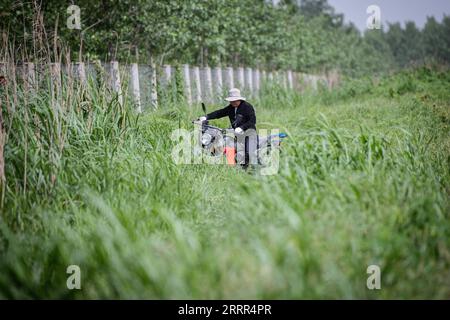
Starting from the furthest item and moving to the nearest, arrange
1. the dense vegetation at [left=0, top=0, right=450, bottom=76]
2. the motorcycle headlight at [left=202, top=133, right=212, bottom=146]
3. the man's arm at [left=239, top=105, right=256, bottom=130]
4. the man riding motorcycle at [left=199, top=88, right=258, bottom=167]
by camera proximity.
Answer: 1. the dense vegetation at [left=0, top=0, right=450, bottom=76]
2. the man's arm at [left=239, top=105, right=256, bottom=130]
3. the man riding motorcycle at [left=199, top=88, right=258, bottom=167]
4. the motorcycle headlight at [left=202, top=133, right=212, bottom=146]

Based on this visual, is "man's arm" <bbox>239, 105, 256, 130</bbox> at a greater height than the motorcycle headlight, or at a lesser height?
greater

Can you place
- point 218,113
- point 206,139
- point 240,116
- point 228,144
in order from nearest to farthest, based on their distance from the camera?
1. point 206,139
2. point 228,144
3. point 240,116
4. point 218,113

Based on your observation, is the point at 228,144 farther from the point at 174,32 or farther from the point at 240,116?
the point at 174,32

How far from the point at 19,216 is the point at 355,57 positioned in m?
53.1

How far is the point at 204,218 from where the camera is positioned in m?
4.47

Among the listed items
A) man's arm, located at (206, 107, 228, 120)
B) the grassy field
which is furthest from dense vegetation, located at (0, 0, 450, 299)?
man's arm, located at (206, 107, 228, 120)

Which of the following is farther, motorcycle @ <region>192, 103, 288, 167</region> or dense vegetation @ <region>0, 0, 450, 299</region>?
motorcycle @ <region>192, 103, 288, 167</region>

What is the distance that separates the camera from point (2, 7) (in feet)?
33.8

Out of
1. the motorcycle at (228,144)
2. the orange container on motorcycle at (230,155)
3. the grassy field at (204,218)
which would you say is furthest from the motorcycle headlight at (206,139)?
the grassy field at (204,218)

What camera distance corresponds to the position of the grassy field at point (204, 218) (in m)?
2.90

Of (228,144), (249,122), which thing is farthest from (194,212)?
(249,122)

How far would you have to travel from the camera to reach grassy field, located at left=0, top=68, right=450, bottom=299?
2898mm

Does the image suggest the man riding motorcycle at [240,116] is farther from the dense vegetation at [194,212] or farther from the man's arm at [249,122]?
the dense vegetation at [194,212]

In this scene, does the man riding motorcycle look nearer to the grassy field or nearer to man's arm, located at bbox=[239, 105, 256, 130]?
man's arm, located at bbox=[239, 105, 256, 130]
